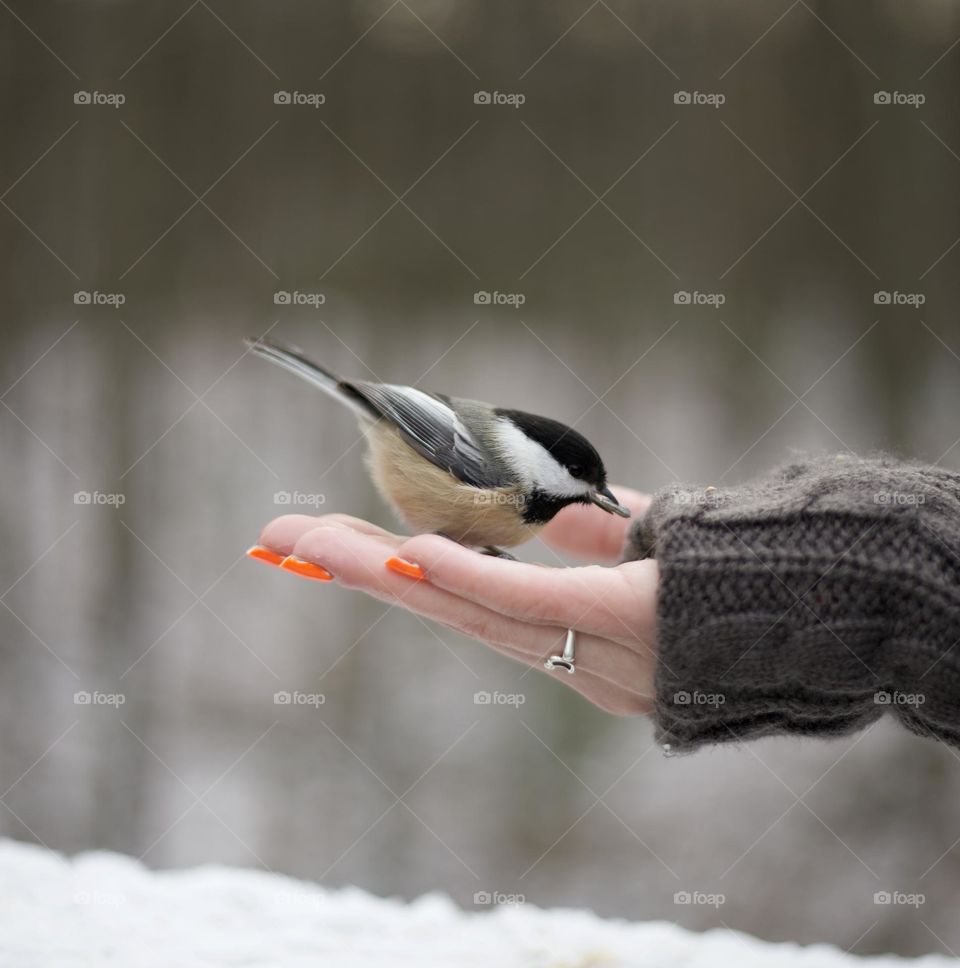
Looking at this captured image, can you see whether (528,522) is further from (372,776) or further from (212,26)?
(212,26)

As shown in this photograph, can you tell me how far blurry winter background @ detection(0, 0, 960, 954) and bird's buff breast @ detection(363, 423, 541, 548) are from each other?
23.3 inches

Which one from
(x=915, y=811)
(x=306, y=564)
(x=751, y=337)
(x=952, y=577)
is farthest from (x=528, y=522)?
(x=915, y=811)

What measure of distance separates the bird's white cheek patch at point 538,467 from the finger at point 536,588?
0.83 ft

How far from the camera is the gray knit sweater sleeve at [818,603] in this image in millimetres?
899

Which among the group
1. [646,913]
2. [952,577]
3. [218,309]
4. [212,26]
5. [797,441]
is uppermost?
[212,26]

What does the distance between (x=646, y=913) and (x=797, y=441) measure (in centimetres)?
112

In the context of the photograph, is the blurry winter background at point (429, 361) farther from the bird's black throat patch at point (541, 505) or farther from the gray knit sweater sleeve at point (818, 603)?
the gray knit sweater sleeve at point (818, 603)

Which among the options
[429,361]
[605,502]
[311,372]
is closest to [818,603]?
[605,502]

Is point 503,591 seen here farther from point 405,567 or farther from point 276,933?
point 276,933

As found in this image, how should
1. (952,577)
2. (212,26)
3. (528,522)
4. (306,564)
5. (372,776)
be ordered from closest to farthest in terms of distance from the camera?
(952,577) → (306,564) → (528,522) → (212,26) → (372,776)

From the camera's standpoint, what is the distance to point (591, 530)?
4.98ft

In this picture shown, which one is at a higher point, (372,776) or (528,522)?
(528,522)

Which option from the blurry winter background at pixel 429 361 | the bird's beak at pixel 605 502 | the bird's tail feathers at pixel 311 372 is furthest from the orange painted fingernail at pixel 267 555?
the blurry winter background at pixel 429 361

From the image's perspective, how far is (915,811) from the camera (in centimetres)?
189
